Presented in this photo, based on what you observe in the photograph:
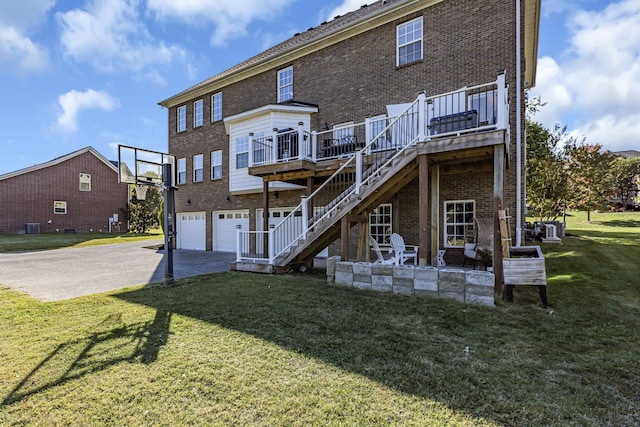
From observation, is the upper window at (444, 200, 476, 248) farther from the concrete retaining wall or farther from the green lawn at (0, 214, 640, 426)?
the concrete retaining wall

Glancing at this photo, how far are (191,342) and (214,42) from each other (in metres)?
14.3

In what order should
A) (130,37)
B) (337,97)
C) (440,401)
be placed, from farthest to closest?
1. (130,37)
2. (337,97)
3. (440,401)

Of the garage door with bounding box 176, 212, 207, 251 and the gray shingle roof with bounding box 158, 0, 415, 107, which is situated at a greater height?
the gray shingle roof with bounding box 158, 0, 415, 107

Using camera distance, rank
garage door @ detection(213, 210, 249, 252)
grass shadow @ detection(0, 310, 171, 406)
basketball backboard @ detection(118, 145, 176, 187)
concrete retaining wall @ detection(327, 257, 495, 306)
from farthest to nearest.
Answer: garage door @ detection(213, 210, 249, 252) → basketball backboard @ detection(118, 145, 176, 187) → concrete retaining wall @ detection(327, 257, 495, 306) → grass shadow @ detection(0, 310, 171, 406)

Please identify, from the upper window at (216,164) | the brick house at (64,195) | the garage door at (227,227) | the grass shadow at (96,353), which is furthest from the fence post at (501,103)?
the brick house at (64,195)

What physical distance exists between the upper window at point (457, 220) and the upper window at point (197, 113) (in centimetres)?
1353

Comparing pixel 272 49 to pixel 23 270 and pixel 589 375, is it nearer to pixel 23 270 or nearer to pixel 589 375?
pixel 23 270

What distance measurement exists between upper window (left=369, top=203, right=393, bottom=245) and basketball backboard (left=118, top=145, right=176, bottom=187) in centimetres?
669

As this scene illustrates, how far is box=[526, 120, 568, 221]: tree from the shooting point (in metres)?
17.1

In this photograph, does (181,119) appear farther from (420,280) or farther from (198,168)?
(420,280)

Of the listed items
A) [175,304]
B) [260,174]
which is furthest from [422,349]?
[260,174]

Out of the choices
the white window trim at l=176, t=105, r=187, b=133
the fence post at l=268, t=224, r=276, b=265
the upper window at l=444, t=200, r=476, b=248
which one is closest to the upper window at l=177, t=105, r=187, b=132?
→ the white window trim at l=176, t=105, r=187, b=133

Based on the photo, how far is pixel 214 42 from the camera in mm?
14578

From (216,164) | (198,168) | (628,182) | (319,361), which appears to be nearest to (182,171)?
(198,168)
